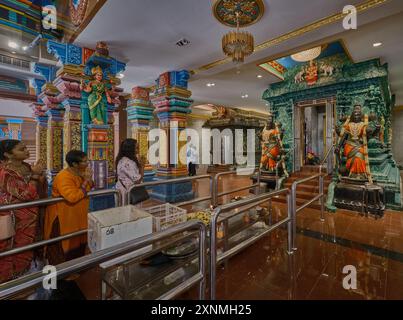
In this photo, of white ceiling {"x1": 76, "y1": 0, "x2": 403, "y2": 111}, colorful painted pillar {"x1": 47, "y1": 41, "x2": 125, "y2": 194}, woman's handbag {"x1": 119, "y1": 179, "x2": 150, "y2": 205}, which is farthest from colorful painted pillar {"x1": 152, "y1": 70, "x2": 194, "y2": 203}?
woman's handbag {"x1": 119, "y1": 179, "x2": 150, "y2": 205}

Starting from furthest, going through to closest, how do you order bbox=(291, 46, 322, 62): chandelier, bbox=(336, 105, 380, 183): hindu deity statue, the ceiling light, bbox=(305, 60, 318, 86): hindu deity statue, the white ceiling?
bbox=(305, 60, 318, 86): hindu deity statue
bbox=(291, 46, 322, 62): chandelier
the ceiling light
bbox=(336, 105, 380, 183): hindu deity statue
the white ceiling

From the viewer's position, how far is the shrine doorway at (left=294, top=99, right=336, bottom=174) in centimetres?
650

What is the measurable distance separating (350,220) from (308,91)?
4.40m

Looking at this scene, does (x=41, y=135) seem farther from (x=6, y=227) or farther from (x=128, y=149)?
(x=6, y=227)

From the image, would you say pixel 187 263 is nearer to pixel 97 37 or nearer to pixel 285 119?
pixel 97 37

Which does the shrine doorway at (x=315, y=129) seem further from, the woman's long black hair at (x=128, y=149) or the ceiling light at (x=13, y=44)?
the ceiling light at (x=13, y=44)

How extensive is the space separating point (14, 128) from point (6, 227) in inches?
419

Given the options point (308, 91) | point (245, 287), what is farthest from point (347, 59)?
point (245, 287)

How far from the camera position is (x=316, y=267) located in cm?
236

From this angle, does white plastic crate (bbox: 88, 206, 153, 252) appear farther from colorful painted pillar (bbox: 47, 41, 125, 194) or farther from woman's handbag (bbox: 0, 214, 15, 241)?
colorful painted pillar (bbox: 47, 41, 125, 194)

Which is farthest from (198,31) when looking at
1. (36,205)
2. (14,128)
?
(14,128)

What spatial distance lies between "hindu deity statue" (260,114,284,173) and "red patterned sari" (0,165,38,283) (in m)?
5.99

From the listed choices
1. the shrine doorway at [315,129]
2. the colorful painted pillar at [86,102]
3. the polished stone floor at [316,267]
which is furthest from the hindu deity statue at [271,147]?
the colorful painted pillar at [86,102]
